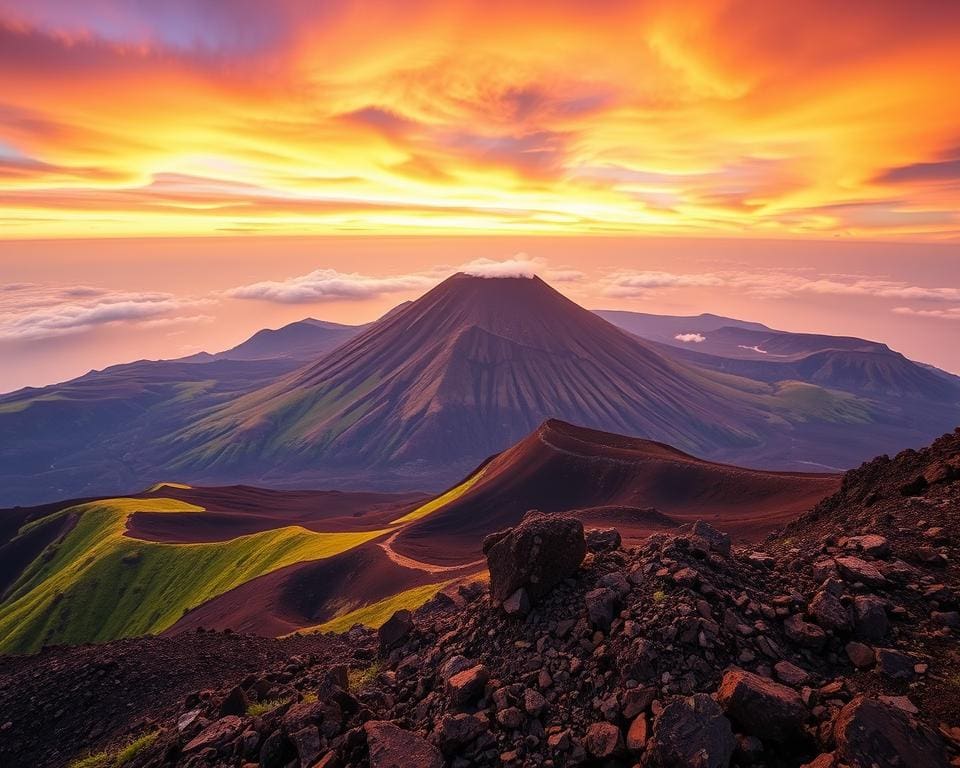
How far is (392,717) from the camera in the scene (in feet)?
37.4

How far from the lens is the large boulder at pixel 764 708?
7926 mm

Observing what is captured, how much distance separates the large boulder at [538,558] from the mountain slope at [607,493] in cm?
3838

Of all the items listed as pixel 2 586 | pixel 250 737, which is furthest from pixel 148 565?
pixel 250 737

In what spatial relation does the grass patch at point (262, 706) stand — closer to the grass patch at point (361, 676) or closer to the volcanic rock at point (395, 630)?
the grass patch at point (361, 676)

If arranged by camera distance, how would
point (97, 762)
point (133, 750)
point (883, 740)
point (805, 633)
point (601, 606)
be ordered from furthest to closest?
point (97, 762)
point (133, 750)
point (601, 606)
point (805, 633)
point (883, 740)

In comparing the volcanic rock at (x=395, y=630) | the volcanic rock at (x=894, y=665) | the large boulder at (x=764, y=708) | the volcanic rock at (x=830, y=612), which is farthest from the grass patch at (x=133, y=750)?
the volcanic rock at (x=894, y=665)

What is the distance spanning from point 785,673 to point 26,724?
81.6 ft

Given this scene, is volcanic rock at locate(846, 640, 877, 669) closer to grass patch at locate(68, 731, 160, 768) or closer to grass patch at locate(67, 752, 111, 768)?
grass patch at locate(68, 731, 160, 768)

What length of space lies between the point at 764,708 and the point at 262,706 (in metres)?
12.3

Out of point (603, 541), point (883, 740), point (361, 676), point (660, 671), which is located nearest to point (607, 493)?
point (603, 541)

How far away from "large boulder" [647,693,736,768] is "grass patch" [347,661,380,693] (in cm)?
759

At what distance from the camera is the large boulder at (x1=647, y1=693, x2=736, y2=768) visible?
7.82m

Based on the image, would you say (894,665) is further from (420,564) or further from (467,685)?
(420,564)

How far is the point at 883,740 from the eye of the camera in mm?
7207
